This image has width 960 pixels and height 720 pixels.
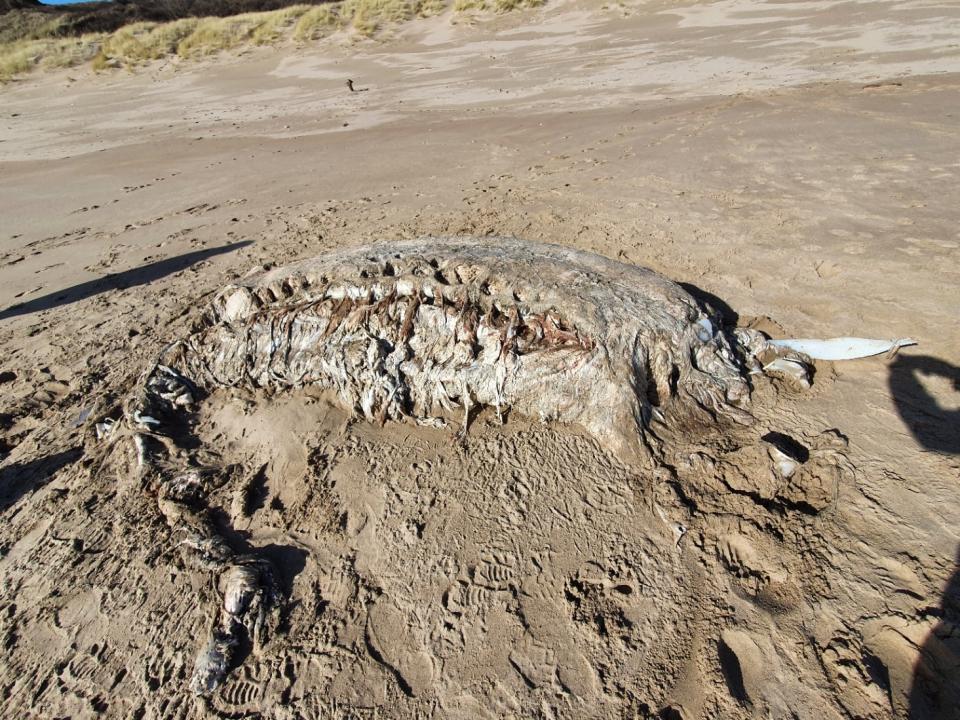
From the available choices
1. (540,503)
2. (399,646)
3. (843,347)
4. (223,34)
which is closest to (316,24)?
(223,34)

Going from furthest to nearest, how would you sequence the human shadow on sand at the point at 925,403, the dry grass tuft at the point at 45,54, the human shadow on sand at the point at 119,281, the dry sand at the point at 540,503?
the dry grass tuft at the point at 45,54, the human shadow on sand at the point at 119,281, the human shadow on sand at the point at 925,403, the dry sand at the point at 540,503

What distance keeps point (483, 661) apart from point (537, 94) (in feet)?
46.0

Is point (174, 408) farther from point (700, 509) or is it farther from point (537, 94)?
point (537, 94)

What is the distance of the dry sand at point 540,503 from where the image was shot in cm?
217

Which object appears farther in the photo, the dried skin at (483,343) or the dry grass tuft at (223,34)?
the dry grass tuft at (223,34)

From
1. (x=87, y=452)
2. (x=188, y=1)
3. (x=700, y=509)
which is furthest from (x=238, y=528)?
(x=188, y=1)

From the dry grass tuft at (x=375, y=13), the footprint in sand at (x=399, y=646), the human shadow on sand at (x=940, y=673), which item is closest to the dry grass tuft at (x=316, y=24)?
the dry grass tuft at (x=375, y=13)

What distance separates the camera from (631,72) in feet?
44.7

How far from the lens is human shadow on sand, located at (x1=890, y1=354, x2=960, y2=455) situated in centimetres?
301

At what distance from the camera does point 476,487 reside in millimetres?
2924

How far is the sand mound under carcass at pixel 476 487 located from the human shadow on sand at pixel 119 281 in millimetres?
3256

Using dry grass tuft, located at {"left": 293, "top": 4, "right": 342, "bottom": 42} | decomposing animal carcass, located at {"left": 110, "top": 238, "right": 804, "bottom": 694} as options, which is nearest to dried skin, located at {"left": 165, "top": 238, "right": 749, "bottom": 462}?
decomposing animal carcass, located at {"left": 110, "top": 238, "right": 804, "bottom": 694}

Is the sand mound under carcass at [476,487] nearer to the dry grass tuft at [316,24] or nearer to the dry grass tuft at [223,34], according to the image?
the dry grass tuft at [223,34]

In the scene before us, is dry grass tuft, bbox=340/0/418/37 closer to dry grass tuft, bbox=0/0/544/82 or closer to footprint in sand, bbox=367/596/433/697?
dry grass tuft, bbox=0/0/544/82
